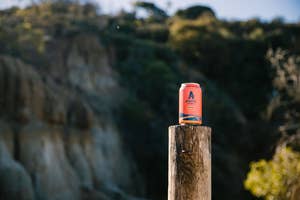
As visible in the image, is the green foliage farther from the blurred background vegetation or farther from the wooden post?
the wooden post

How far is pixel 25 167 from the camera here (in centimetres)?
1784

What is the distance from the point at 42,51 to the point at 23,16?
4268mm

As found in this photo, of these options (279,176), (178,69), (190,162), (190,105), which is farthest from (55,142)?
(190,162)

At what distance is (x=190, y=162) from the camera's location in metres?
3.69

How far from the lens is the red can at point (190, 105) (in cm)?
382

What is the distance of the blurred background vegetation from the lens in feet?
83.9

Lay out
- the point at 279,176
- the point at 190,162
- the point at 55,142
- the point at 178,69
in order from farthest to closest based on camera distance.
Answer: the point at 178,69 < the point at 55,142 < the point at 279,176 < the point at 190,162

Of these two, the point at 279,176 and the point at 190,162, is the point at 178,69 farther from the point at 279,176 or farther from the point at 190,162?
the point at 190,162

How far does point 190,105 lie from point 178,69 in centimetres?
2898

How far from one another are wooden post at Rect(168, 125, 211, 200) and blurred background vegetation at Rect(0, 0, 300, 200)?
1495cm

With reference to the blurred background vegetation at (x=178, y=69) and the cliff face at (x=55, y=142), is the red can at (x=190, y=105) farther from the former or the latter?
the blurred background vegetation at (x=178, y=69)

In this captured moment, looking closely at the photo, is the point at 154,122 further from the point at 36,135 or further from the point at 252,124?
the point at 36,135

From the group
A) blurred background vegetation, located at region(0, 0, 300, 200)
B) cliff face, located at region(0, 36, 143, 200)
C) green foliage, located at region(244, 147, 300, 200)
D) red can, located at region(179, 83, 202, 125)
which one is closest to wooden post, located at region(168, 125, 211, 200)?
red can, located at region(179, 83, 202, 125)

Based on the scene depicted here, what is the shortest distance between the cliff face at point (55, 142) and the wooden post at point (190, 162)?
13053 millimetres
